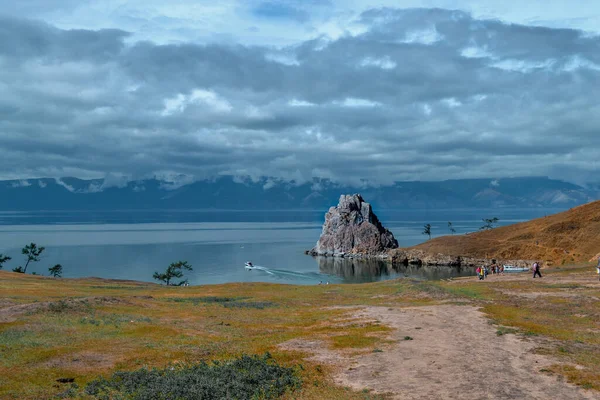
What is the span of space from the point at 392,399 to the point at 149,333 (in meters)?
23.5

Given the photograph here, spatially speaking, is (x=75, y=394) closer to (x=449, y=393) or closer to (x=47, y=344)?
(x=47, y=344)

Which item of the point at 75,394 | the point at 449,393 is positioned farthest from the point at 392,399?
the point at 75,394

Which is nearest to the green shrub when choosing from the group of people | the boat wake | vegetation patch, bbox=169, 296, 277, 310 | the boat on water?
vegetation patch, bbox=169, 296, 277, 310

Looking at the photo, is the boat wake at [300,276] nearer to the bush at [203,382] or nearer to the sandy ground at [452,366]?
the sandy ground at [452,366]

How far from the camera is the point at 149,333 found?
131 feet

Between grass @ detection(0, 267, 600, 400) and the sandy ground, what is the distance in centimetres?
111

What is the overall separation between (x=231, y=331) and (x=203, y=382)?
17590 millimetres

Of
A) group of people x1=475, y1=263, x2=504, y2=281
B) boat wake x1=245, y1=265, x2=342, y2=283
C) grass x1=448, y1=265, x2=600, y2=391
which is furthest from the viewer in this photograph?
boat wake x1=245, y1=265, x2=342, y2=283

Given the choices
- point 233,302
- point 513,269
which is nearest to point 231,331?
point 233,302

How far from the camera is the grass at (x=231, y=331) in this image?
91.0 feet

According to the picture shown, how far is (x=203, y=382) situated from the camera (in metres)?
25.5

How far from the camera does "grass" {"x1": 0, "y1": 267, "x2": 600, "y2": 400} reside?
2773 centimetres

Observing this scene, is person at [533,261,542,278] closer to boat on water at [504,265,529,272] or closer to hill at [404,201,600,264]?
hill at [404,201,600,264]

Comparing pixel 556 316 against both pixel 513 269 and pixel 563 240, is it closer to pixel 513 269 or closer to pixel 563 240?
pixel 513 269
